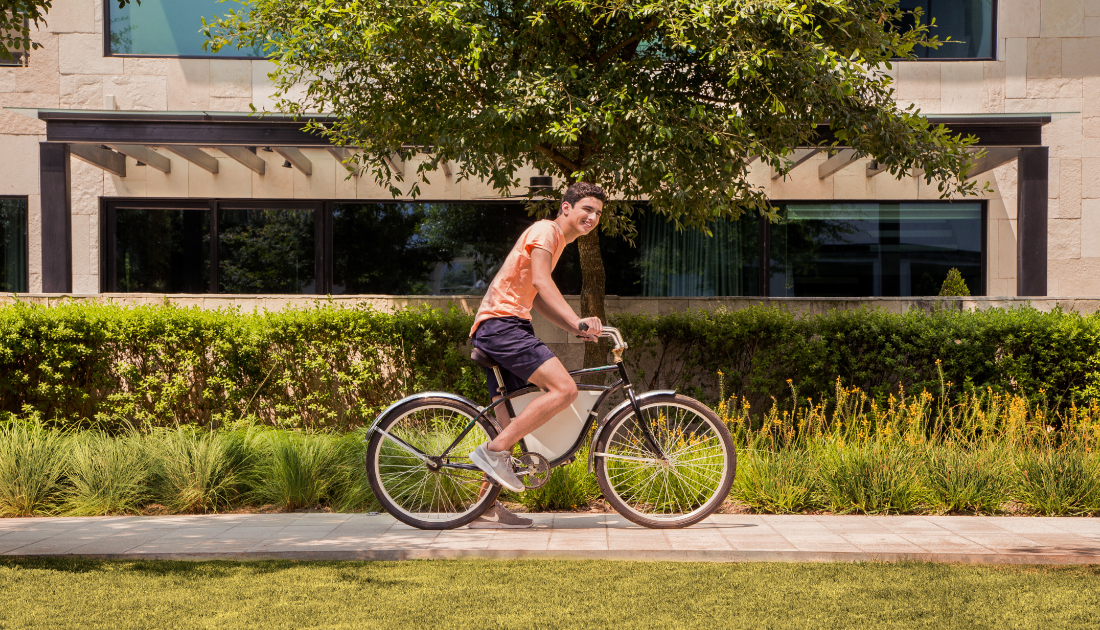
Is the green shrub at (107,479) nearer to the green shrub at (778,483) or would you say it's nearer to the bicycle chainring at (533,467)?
the bicycle chainring at (533,467)

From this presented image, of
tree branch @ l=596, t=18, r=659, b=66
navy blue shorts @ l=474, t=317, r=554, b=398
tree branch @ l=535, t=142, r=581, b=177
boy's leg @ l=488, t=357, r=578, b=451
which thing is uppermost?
tree branch @ l=596, t=18, r=659, b=66

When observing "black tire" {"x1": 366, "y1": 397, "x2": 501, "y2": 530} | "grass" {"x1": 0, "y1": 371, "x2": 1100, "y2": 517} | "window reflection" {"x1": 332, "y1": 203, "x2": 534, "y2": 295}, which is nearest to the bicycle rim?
"grass" {"x1": 0, "y1": 371, "x2": 1100, "y2": 517}

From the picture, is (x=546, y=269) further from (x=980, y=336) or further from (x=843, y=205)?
(x=843, y=205)

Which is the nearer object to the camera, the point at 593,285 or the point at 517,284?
the point at 517,284

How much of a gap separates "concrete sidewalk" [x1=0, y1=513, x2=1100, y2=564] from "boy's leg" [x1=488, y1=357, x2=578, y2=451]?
0.63m

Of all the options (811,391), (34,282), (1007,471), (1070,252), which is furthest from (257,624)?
(1070,252)

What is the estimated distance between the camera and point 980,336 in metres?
6.94

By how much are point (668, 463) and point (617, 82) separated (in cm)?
307

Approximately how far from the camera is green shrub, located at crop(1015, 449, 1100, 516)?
5.20 meters

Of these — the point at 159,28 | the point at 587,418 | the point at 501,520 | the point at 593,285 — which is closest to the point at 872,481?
the point at 587,418

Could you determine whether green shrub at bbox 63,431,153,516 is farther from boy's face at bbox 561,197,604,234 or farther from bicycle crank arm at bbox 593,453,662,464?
boy's face at bbox 561,197,604,234

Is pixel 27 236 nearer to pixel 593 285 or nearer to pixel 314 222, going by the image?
pixel 314 222

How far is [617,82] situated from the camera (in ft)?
20.2

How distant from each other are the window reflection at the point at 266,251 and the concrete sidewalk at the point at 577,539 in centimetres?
667
